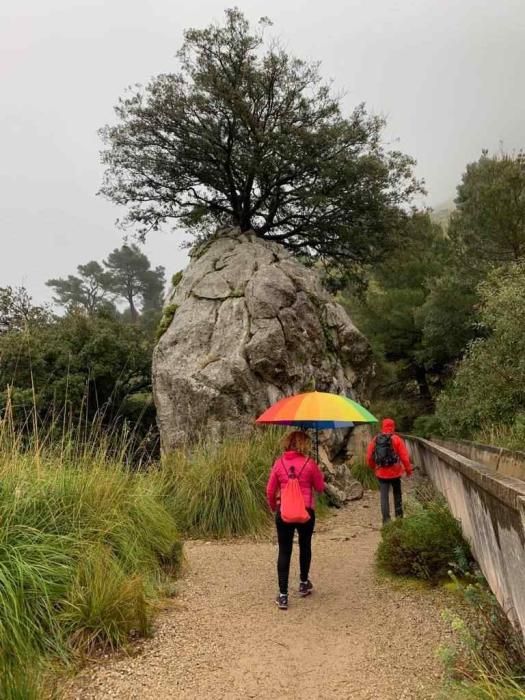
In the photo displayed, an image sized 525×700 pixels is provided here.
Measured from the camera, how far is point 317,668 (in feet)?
11.4

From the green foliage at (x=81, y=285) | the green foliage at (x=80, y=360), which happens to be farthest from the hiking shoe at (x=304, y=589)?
the green foliage at (x=81, y=285)

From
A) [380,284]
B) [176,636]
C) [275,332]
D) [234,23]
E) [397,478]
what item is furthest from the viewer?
[380,284]

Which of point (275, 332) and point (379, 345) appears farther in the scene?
point (379, 345)

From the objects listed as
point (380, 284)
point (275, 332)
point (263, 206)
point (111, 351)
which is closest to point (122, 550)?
point (275, 332)

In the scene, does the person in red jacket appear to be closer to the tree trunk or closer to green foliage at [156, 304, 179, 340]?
green foliage at [156, 304, 179, 340]

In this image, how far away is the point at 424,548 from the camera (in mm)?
5004

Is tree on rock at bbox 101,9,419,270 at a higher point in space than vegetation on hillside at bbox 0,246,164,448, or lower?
higher

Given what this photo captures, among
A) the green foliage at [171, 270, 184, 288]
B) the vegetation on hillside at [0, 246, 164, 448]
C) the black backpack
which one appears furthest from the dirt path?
the green foliage at [171, 270, 184, 288]

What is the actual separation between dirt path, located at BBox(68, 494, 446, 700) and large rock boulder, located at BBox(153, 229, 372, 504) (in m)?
5.56

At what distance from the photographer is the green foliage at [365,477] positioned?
11609 millimetres

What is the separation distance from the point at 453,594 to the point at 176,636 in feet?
7.67

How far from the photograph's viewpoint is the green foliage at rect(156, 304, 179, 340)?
13844 mm

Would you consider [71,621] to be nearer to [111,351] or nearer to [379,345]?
[111,351]

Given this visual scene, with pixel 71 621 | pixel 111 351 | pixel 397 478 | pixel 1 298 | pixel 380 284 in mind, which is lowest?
pixel 71 621
